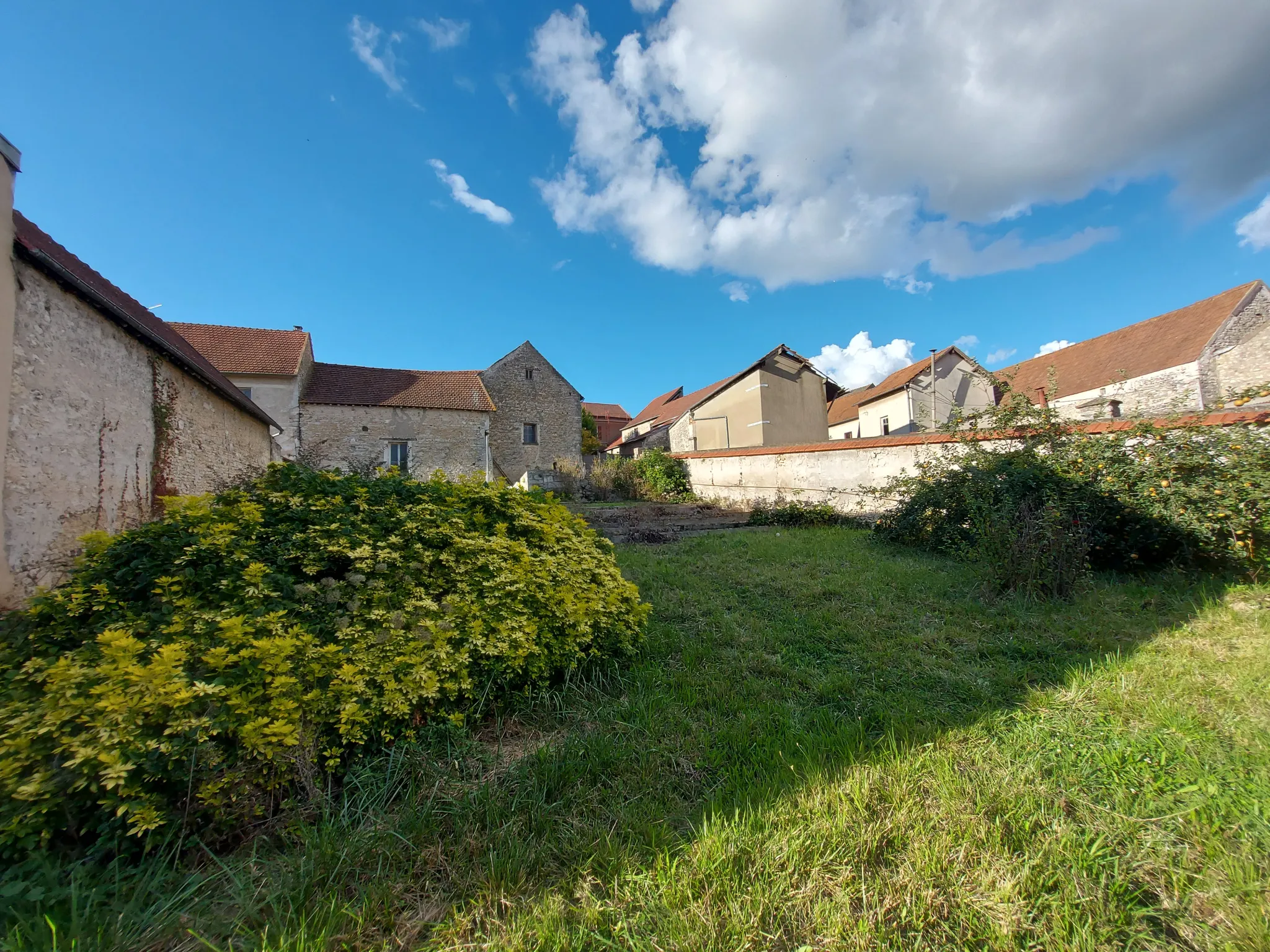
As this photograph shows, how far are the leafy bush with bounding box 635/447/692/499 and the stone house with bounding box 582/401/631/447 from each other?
2525cm

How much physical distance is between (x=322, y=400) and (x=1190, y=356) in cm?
3302

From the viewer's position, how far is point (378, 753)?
2.12m

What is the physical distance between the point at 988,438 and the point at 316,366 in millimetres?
25333

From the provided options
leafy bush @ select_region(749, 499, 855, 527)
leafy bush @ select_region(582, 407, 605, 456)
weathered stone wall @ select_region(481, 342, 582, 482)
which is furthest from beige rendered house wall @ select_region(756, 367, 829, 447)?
leafy bush @ select_region(582, 407, 605, 456)

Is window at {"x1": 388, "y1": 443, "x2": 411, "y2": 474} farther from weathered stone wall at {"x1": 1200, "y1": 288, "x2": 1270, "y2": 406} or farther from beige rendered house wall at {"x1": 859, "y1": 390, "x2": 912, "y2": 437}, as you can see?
weathered stone wall at {"x1": 1200, "y1": 288, "x2": 1270, "y2": 406}

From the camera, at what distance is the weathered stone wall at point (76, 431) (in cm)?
419

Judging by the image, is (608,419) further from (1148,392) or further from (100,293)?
(100,293)

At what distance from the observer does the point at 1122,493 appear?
499 cm

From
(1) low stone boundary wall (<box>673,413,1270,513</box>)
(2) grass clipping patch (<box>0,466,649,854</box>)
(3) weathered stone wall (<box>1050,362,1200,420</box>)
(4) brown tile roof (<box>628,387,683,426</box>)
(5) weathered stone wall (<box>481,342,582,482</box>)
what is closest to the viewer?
(2) grass clipping patch (<box>0,466,649,854</box>)

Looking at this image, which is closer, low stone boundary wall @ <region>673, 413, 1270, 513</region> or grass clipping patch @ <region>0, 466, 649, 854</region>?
grass clipping patch @ <region>0, 466, 649, 854</region>

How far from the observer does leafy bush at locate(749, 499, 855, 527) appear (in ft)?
32.5

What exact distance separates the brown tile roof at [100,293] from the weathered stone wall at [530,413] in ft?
48.0

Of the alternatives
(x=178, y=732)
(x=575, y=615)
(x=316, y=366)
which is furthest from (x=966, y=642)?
(x=316, y=366)

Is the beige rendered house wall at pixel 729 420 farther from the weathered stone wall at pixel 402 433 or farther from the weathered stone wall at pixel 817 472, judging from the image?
the weathered stone wall at pixel 402 433
